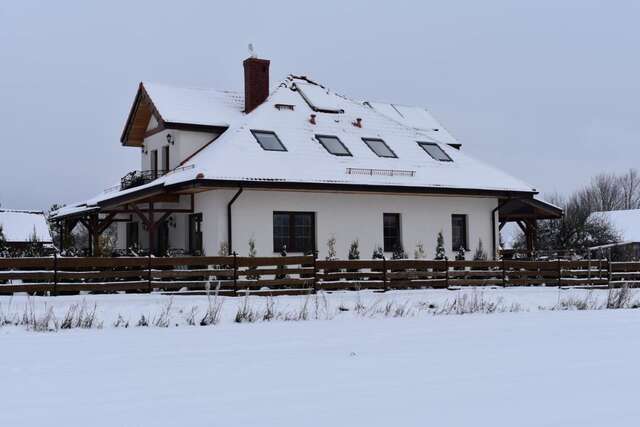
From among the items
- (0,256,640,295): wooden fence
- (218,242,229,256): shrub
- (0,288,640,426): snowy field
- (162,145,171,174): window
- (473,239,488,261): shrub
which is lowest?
(0,288,640,426): snowy field

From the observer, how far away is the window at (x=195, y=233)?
77.9ft

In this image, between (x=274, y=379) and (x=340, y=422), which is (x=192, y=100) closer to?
(x=274, y=379)

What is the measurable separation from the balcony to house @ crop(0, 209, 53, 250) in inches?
599

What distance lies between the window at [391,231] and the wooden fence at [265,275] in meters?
2.82

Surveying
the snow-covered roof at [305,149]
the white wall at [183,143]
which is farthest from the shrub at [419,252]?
the white wall at [183,143]

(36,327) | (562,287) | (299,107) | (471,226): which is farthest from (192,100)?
(36,327)

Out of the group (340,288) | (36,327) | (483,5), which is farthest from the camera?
(340,288)

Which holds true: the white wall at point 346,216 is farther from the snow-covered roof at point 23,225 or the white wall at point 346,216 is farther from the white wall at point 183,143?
the snow-covered roof at point 23,225

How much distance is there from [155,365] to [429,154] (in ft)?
65.5

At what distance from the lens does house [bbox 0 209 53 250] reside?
41.2 metres

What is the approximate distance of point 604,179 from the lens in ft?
252

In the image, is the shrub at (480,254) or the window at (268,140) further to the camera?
the shrub at (480,254)

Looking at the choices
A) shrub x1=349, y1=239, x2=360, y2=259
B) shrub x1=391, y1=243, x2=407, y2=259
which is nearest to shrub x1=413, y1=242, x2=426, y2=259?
shrub x1=391, y1=243, x2=407, y2=259

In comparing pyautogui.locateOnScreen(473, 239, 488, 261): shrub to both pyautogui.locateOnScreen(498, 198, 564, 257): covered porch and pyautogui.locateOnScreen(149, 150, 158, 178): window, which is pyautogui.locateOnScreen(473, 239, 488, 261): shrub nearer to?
pyautogui.locateOnScreen(498, 198, 564, 257): covered porch
